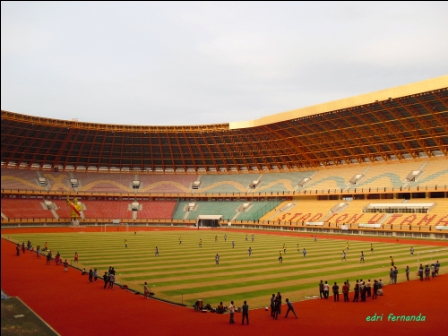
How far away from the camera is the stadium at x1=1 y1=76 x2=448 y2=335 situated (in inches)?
1105

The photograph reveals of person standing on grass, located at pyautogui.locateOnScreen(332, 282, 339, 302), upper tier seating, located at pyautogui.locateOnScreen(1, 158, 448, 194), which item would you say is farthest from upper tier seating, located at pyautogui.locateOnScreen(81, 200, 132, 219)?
person standing on grass, located at pyautogui.locateOnScreen(332, 282, 339, 302)

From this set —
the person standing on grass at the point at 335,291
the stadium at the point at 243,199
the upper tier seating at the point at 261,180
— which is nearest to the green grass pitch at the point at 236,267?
the stadium at the point at 243,199

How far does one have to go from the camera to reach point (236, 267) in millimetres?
35531

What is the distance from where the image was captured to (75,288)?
86.6 feet

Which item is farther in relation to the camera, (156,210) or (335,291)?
(156,210)

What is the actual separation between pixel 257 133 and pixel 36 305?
236 ft

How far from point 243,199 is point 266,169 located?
10255mm

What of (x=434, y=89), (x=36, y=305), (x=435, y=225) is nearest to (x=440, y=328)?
(x=36, y=305)

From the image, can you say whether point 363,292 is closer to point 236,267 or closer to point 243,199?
point 236,267

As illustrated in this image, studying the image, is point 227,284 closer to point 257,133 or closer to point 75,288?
point 75,288

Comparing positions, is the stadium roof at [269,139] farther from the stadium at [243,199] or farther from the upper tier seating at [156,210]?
the upper tier seating at [156,210]

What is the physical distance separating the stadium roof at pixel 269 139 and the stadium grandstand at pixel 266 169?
24cm

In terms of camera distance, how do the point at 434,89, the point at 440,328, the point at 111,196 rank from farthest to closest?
the point at 111,196 < the point at 434,89 < the point at 440,328

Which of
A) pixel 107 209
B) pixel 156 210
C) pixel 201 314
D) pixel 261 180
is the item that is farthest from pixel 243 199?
Result: pixel 201 314
